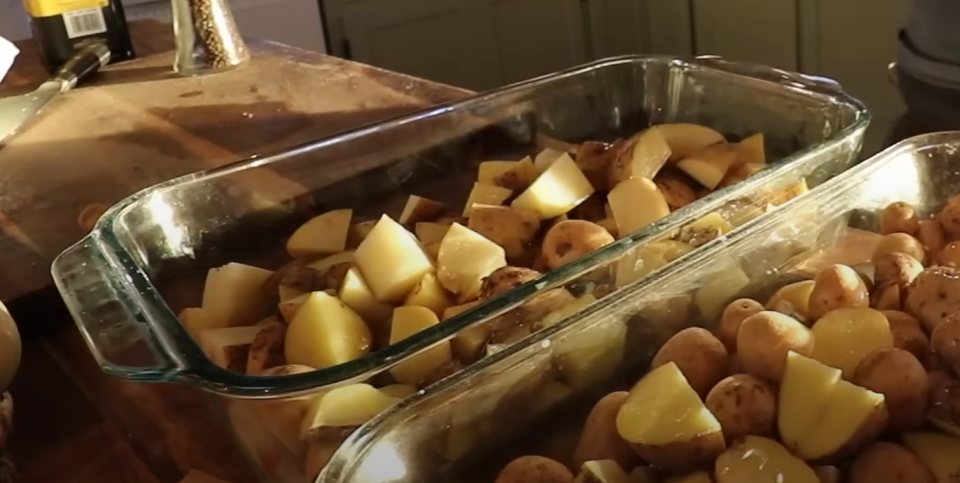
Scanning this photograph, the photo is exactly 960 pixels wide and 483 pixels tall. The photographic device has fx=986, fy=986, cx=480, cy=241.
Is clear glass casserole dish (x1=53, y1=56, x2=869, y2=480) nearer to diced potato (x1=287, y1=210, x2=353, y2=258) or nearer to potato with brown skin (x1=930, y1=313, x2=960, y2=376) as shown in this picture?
diced potato (x1=287, y1=210, x2=353, y2=258)

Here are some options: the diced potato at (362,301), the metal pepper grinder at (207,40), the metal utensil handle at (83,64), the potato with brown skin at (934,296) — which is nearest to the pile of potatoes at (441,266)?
the diced potato at (362,301)

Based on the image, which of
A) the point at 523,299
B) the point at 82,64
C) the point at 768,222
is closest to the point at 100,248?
the point at 523,299

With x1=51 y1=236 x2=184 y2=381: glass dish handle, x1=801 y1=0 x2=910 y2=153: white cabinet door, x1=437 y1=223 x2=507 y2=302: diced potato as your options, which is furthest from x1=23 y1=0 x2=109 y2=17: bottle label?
x1=801 y1=0 x2=910 y2=153: white cabinet door

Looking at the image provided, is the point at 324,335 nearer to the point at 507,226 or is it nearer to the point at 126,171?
the point at 507,226

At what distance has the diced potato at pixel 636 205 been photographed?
2.03 ft

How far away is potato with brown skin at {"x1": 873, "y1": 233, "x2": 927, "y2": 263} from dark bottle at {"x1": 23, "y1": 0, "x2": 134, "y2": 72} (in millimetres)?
1037

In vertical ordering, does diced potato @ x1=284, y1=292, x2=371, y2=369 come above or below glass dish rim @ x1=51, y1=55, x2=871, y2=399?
below

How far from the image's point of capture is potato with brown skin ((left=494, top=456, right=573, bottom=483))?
42 cm

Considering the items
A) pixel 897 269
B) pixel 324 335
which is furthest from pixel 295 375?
pixel 897 269

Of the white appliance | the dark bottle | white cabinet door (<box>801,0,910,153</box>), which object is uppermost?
the dark bottle

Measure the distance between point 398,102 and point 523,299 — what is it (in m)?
0.56

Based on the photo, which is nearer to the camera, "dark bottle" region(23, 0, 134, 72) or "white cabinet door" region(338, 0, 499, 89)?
"dark bottle" region(23, 0, 134, 72)

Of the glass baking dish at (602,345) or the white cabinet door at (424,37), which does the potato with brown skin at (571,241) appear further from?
the white cabinet door at (424,37)

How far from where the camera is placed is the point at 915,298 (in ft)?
1.62
